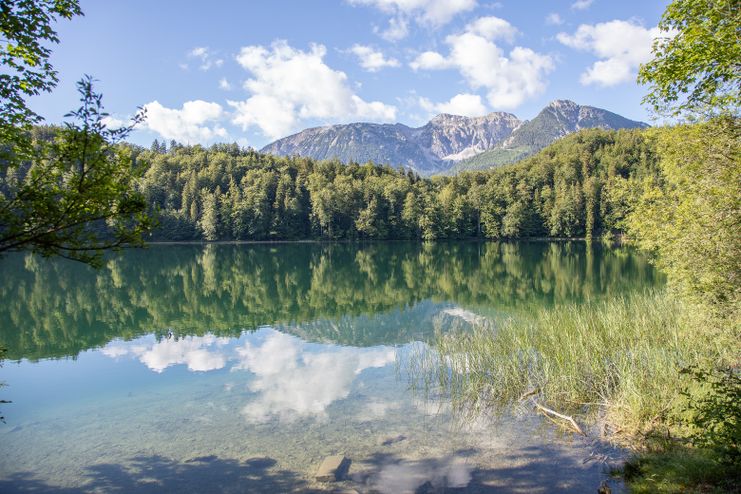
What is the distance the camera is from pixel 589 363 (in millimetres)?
13703

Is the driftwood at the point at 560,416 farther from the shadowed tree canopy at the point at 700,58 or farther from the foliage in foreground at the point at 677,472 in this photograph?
the shadowed tree canopy at the point at 700,58

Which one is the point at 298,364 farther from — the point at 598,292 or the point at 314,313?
the point at 598,292

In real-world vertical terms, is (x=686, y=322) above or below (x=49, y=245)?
below

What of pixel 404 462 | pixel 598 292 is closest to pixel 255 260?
pixel 598 292

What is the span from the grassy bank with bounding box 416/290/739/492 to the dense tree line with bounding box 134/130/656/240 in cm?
9146

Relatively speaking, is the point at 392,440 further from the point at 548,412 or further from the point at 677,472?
the point at 677,472

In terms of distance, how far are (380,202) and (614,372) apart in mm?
105019

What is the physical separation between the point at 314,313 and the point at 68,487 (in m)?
20.8

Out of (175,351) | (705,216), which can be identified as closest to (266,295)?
(175,351)

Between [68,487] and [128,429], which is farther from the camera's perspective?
[128,429]

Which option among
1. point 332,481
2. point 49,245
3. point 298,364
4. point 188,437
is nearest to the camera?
point 49,245

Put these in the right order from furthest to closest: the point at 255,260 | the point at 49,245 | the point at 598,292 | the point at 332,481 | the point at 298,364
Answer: the point at 255,260 → the point at 598,292 → the point at 298,364 → the point at 332,481 → the point at 49,245

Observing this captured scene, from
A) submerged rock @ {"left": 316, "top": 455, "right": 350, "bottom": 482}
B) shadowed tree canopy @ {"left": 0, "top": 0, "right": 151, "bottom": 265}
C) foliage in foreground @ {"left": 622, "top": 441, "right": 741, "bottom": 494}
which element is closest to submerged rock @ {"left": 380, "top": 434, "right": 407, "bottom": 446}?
submerged rock @ {"left": 316, "top": 455, "right": 350, "bottom": 482}

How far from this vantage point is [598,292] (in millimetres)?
32906
